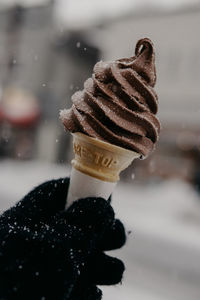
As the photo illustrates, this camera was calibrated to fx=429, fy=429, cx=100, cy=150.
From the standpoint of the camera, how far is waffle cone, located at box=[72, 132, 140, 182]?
4.20 feet

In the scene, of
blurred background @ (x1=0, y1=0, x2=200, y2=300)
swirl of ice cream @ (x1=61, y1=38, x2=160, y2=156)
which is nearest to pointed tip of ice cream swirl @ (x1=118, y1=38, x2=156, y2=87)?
swirl of ice cream @ (x1=61, y1=38, x2=160, y2=156)

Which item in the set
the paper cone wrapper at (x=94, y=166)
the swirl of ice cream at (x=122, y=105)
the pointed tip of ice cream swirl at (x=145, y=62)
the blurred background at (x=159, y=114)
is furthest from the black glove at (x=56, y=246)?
the blurred background at (x=159, y=114)

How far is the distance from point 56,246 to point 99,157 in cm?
35

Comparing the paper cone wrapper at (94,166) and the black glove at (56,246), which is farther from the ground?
the paper cone wrapper at (94,166)

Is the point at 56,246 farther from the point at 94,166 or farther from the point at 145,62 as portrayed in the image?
the point at 145,62

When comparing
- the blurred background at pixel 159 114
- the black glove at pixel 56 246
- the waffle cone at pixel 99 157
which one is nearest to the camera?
the black glove at pixel 56 246

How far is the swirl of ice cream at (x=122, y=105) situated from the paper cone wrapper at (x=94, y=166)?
0.03 meters

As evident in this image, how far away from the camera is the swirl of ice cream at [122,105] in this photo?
1286mm

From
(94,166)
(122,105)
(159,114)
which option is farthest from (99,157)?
(159,114)

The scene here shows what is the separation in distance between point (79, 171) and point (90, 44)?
63.4 ft

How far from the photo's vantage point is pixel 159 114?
17.4m

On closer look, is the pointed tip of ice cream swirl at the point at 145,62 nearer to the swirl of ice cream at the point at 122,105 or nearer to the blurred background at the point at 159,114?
the swirl of ice cream at the point at 122,105

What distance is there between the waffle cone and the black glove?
100 millimetres

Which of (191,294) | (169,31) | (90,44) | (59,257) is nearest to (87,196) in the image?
(59,257)
